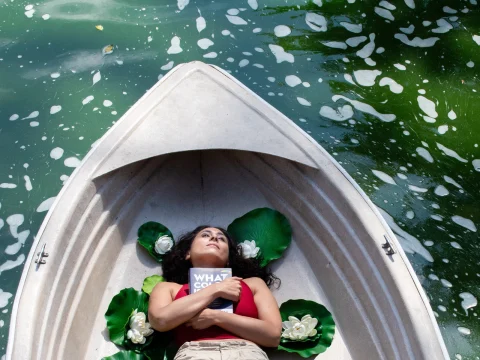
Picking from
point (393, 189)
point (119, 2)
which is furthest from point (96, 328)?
point (119, 2)

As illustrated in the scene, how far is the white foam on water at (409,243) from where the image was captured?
242 centimetres

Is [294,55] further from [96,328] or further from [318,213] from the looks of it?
[96,328]

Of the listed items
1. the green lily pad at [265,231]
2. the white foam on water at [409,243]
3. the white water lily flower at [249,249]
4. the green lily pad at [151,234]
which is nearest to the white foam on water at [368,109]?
the white foam on water at [409,243]

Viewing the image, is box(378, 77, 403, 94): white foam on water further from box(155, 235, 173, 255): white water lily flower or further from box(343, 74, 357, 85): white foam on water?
box(155, 235, 173, 255): white water lily flower

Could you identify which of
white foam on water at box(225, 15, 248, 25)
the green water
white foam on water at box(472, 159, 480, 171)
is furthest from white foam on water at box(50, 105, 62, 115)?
white foam on water at box(472, 159, 480, 171)

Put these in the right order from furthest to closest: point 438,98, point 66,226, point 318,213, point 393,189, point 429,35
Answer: point 429,35 → point 438,98 → point 393,189 → point 318,213 → point 66,226

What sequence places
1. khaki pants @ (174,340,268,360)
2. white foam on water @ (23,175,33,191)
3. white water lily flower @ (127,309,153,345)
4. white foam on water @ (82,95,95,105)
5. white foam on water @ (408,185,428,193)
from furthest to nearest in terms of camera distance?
1. white foam on water @ (82,95,95,105)
2. white foam on water @ (408,185,428,193)
3. white foam on water @ (23,175,33,191)
4. white water lily flower @ (127,309,153,345)
5. khaki pants @ (174,340,268,360)

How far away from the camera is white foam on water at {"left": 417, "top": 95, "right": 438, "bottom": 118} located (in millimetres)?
2957

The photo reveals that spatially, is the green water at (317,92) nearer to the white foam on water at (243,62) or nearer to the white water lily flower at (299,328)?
the white foam on water at (243,62)

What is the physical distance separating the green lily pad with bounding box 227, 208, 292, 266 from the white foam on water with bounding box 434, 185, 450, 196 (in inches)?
28.4

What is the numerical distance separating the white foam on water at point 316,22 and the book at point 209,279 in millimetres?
1648

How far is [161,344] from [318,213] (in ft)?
2.11

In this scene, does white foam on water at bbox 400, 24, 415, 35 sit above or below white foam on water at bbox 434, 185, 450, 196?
above

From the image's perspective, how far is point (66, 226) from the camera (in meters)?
1.96
